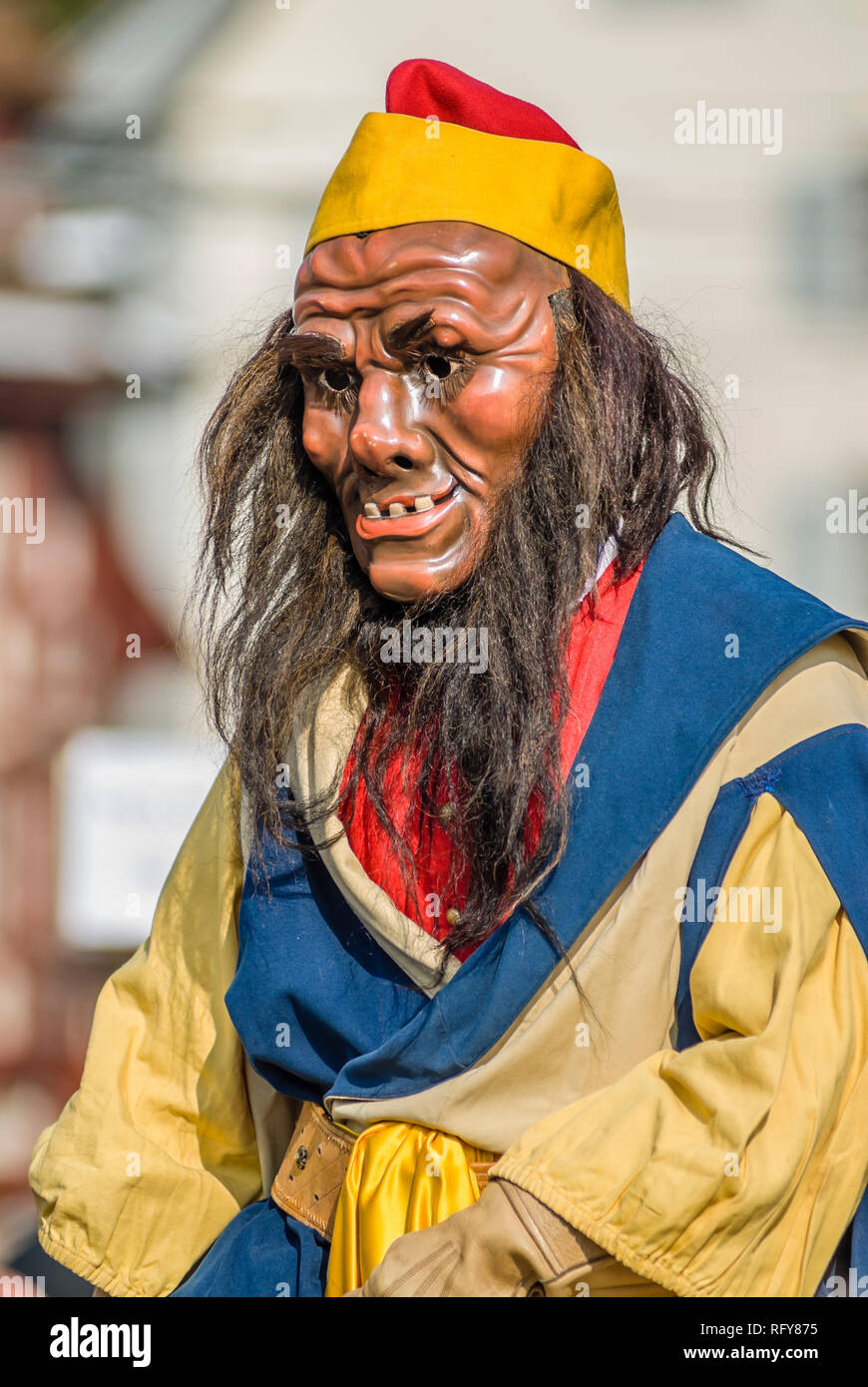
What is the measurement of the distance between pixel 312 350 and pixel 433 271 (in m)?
0.20

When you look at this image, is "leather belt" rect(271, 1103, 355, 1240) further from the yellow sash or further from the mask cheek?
the mask cheek

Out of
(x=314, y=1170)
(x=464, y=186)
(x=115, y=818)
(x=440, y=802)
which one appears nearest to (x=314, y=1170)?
(x=314, y=1170)

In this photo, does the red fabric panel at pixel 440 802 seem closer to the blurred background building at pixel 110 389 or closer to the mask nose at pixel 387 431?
the mask nose at pixel 387 431

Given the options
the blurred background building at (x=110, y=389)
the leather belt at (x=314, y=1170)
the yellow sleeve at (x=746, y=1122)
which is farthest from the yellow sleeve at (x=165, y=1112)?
the blurred background building at (x=110, y=389)

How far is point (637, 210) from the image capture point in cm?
412

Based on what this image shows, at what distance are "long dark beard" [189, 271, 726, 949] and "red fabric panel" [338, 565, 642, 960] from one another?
0.8 inches

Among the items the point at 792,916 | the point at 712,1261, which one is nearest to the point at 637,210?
the point at 792,916

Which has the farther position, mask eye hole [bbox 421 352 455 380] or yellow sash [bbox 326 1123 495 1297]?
mask eye hole [bbox 421 352 455 380]

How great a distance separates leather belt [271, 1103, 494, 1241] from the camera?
6.11 ft

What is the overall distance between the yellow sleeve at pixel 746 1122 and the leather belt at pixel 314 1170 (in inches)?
12.4

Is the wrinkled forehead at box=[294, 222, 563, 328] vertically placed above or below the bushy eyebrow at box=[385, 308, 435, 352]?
above

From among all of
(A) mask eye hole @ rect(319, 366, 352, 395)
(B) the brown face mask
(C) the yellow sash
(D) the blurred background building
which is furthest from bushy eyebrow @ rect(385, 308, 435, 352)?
(D) the blurred background building
